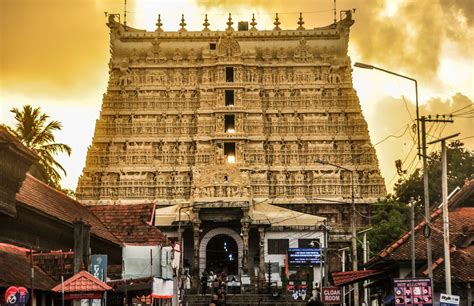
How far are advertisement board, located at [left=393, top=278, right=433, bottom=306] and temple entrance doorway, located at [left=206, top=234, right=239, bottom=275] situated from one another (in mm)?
49048

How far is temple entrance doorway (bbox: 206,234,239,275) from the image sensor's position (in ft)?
250

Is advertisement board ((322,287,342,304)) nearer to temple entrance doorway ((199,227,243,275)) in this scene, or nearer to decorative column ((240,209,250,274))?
decorative column ((240,209,250,274))

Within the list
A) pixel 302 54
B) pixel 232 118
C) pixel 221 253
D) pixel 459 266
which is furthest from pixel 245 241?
pixel 459 266

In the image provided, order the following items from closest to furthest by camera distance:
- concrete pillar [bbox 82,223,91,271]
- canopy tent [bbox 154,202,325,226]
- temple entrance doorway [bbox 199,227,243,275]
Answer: concrete pillar [bbox 82,223,91,271] < canopy tent [bbox 154,202,325,226] < temple entrance doorway [bbox 199,227,243,275]

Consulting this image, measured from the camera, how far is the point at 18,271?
25.8m

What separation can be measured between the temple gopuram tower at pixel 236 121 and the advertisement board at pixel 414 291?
54513mm

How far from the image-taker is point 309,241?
237 feet

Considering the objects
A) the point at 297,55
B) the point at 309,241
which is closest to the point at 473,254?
the point at 309,241

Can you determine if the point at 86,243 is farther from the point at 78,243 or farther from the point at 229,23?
the point at 229,23

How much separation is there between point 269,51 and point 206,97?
333 inches

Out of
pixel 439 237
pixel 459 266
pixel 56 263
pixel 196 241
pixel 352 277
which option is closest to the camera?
pixel 56 263

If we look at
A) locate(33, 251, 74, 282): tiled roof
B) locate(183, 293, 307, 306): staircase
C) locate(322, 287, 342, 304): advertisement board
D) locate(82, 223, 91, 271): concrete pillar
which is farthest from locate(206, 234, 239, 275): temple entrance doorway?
locate(82, 223, 91, 271): concrete pillar

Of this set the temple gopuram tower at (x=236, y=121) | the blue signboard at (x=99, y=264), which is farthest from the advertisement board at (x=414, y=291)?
the temple gopuram tower at (x=236, y=121)

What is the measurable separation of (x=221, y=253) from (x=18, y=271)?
51.3 meters
